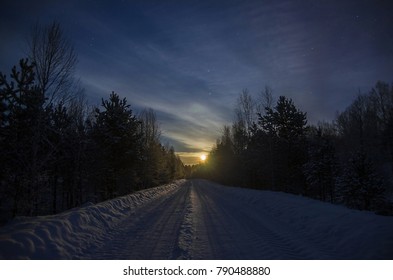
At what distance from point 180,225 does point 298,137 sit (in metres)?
25.9

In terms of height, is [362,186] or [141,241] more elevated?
[141,241]

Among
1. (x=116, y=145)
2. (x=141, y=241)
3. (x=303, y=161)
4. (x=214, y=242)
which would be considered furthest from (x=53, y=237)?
(x=303, y=161)

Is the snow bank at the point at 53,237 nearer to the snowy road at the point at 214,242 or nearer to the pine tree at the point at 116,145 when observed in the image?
the snowy road at the point at 214,242

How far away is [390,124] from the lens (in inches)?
1294

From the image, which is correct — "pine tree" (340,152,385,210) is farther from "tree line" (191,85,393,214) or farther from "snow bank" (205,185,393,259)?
"snow bank" (205,185,393,259)

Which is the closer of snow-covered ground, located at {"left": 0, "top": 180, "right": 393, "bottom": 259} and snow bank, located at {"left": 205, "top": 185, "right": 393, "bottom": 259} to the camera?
snow bank, located at {"left": 205, "top": 185, "right": 393, "bottom": 259}

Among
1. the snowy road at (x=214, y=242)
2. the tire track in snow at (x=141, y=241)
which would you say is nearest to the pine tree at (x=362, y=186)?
the snowy road at (x=214, y=242)

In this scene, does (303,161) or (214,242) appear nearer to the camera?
(214,242)

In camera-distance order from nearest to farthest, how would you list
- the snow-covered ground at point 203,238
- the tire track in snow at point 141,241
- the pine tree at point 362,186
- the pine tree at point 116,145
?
the snow-covered ground at point 203,238 < the tire track in snow at point 141,241 < the pine tree at point 116,145 < the pine tree at point 362,186

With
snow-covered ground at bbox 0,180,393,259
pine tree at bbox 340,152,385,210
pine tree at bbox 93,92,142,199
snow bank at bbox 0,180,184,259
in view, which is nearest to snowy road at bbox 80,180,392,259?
snow-covered ground at bbox 0,180,393,259

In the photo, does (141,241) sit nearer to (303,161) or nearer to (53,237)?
(53,237)

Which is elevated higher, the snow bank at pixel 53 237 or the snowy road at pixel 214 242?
the snow bank at pixel 53 237
